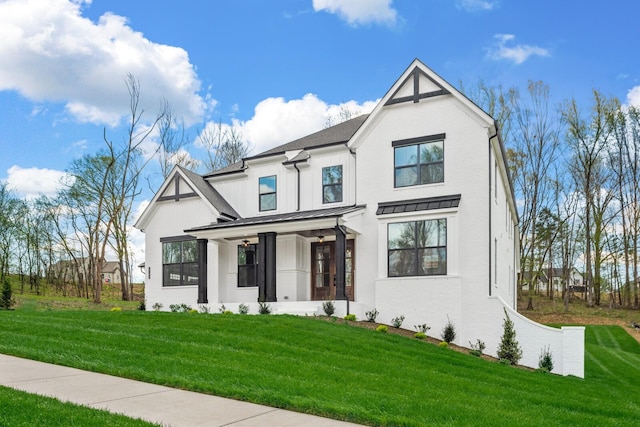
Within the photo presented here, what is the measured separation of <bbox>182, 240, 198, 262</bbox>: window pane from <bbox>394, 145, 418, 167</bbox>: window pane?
28.7 ft

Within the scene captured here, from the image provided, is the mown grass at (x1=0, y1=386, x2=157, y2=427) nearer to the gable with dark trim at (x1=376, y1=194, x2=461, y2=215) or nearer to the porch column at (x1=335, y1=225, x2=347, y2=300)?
the porch column at (x1=335, y1=225, x2=347, y2=300)

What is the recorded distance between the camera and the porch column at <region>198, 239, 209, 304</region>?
21391 mm

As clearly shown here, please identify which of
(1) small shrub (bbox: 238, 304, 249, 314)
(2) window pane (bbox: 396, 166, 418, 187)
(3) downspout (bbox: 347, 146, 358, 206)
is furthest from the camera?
(3) downspout (bbox: 347, 146, 358, 206)

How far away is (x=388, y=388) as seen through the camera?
7.77 m

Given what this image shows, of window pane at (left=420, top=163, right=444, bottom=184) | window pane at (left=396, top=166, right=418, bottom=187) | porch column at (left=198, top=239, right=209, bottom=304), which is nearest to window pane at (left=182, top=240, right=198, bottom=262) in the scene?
porch column at (left=198, top=239, right=209, bottom=304)

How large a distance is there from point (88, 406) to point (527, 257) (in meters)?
35.4

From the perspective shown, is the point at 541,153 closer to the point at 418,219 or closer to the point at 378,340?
the point at 418,219

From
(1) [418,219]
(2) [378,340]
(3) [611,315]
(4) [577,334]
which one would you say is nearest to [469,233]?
(1) [418,219]

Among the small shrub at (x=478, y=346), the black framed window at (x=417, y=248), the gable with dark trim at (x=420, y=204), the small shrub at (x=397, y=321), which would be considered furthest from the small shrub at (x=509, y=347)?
the gable with dark trim at (x=420, y=204)

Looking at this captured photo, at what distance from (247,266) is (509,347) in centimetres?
1001

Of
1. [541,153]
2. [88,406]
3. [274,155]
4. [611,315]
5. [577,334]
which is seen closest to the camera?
[88,406]

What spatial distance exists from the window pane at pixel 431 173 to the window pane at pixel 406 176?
23cm

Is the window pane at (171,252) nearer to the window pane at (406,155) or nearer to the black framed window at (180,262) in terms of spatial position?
the black framed window at (180,262)

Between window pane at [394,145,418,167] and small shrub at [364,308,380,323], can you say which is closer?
small shrub at [364,308,380,323]
